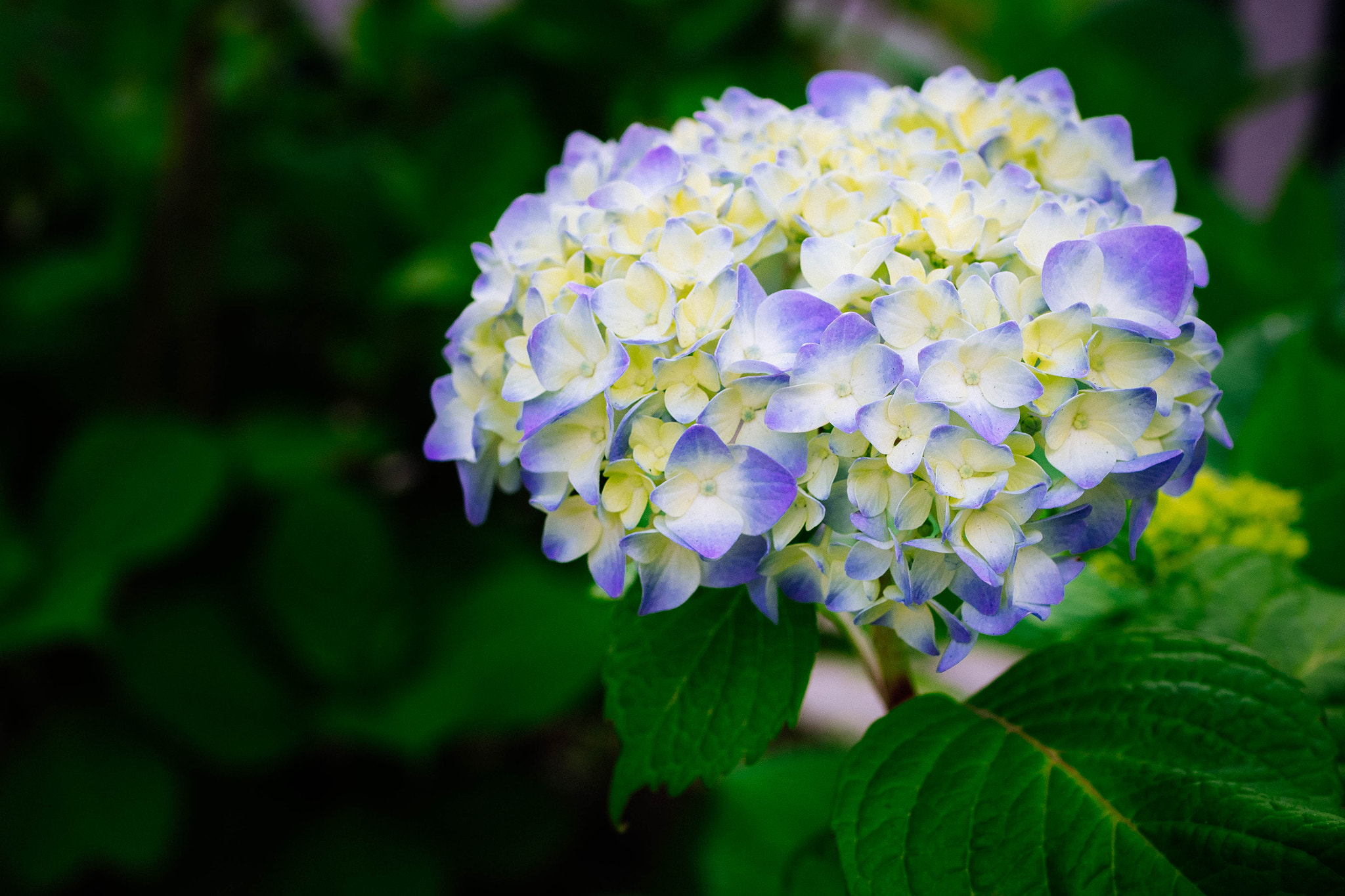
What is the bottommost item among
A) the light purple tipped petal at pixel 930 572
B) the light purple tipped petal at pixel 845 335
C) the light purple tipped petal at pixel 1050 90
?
the light purple tipped petal at pixel 930 572

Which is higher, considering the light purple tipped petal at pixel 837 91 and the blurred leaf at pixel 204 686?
the light purple tipped petal at pixel 837 91

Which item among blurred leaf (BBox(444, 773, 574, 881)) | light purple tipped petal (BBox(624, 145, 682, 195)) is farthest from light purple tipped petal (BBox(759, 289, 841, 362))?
blurred leaf (BBox(444, 773, 574, 881))

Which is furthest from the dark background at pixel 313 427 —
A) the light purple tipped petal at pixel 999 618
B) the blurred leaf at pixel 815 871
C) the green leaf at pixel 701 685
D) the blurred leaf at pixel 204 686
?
the light purple tipped petal at pixel 999 618

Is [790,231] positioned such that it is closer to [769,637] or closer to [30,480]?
[769,637]

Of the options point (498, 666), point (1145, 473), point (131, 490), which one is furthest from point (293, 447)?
point (1145, 473)

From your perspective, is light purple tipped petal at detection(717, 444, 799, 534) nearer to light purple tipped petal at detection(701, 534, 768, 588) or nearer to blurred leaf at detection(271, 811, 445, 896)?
light purple tipped petal at detection(701, 534, 768, 588)

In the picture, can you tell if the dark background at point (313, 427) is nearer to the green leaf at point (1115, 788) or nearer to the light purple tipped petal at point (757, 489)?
the green leaf at point (1115, 788)

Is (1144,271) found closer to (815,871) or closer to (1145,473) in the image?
(1145,473)
